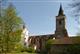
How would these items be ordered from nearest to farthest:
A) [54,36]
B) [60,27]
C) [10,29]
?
[10,29] → [60,27] → [54,36]

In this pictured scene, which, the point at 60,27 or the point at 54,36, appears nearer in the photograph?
the point at 60,27

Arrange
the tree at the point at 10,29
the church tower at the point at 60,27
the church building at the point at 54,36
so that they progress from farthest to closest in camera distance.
Result: the church building at the point at 54,36, the church tower at the point at 60,27, the tree at the point at 10,29

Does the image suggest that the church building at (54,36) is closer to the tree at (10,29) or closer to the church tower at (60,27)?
the church tower at (60,27)

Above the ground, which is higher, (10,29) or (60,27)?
(60,27)

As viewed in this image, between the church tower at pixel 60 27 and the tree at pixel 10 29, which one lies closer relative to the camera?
the tree at pixel 10 29

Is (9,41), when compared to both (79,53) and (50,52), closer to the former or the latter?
(79,53)

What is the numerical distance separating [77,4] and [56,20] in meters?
74.5

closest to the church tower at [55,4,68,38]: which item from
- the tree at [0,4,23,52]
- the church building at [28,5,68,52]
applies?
the church building at [28,5,68,52]

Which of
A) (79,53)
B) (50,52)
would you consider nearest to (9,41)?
(79,53)

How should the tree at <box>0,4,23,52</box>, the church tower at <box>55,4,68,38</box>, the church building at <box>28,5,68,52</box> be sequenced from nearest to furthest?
the tree at <box>0,4,23,52</box>
the church tower at <box>55,4,68,38</box>
the church building at <box>28,5,68,52</box>

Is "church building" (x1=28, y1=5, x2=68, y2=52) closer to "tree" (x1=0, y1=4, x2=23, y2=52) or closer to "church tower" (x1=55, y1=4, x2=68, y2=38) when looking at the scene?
"church tower" (x1=55, y1=4, x2=68, y2=38)

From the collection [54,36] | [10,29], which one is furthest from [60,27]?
[10,29]

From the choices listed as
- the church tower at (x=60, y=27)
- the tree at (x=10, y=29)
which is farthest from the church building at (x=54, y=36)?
the tree at (x=10, y=29)

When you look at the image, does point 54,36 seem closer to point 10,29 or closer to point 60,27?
point 60,27
